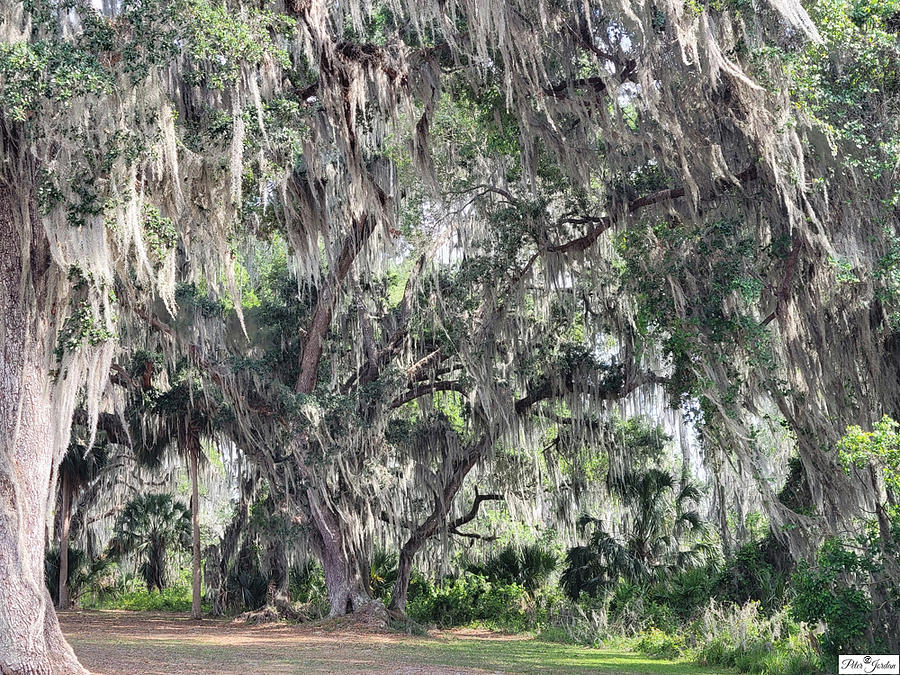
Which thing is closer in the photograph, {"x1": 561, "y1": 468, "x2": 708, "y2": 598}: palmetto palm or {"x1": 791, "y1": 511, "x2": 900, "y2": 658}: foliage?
{"x1": 791, "y1": 511, "x2": 900, "y2": 658}: foliage

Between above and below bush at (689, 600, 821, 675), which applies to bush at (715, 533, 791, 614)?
above

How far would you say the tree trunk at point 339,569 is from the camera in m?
14.0

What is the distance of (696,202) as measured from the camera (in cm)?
832

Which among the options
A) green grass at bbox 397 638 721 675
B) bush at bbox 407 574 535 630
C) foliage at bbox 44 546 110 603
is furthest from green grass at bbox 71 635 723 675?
foliage at bbox 44 546 110 603

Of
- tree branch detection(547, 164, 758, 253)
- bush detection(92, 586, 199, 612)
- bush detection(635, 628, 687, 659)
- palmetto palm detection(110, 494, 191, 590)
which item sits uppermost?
tree branch detection(547, 164, 758, 253)

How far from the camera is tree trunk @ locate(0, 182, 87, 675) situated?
5828mm

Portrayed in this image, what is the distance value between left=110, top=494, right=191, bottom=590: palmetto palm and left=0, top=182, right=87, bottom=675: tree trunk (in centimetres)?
1402

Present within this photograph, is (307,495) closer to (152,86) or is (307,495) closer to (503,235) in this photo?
(503,235)

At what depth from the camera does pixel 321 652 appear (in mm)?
10148

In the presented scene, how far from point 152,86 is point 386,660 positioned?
246 inches

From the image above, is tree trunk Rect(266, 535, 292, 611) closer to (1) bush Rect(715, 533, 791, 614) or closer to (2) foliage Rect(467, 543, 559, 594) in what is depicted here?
(2) foliage Rect(467, 543, 559, 594)

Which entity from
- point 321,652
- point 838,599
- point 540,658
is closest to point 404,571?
point 321,652

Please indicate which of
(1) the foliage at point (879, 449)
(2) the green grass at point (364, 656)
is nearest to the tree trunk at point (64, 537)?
(2) the green grass at point (364, 656)

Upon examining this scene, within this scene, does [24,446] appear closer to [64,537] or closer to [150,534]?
[64,537]
